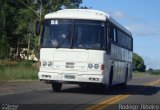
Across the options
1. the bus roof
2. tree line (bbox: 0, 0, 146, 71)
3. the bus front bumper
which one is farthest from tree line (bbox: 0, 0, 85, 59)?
the bus front bumper

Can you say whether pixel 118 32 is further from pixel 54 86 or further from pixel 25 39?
pixel 25 39

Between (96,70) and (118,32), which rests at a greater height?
(118,32)

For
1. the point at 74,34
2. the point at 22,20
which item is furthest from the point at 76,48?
the point at 22,20

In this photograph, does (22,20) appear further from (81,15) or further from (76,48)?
(76,48)

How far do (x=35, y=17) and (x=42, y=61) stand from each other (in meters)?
44.8

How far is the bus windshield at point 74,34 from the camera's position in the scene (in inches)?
887

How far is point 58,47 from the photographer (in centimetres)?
2259

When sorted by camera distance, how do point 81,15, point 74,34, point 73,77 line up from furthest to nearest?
point 81,15 < point 74,34 < point 73,77

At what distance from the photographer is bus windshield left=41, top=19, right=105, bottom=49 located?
22.5 m

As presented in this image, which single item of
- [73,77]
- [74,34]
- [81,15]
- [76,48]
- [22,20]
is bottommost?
[73,77]

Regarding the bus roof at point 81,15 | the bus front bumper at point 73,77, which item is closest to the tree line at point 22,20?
the bus roof at point 81,15

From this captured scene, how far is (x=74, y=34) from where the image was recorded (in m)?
22.7

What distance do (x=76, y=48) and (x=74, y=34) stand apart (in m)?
0.62

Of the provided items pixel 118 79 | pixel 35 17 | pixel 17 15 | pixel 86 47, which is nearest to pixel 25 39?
pixel 17 15
